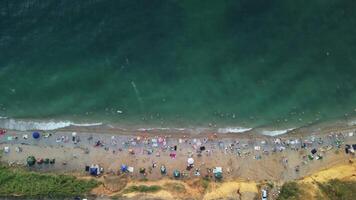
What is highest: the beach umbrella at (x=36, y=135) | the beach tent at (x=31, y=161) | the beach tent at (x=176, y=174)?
the beach umbrella at (x=36, y=135)

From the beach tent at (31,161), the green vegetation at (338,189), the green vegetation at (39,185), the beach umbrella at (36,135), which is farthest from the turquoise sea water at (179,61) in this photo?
the green vegetation at (338,189)

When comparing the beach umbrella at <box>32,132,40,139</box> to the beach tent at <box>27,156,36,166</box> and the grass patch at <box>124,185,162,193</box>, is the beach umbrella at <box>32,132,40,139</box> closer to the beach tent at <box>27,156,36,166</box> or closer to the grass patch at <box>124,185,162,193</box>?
the beach tent at <box>27,156,36,166</box>

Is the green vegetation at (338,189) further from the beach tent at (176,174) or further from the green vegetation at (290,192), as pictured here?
the beach tent at (176,174)

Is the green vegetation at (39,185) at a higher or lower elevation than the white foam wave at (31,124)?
lower

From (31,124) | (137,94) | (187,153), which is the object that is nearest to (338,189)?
(187,153)

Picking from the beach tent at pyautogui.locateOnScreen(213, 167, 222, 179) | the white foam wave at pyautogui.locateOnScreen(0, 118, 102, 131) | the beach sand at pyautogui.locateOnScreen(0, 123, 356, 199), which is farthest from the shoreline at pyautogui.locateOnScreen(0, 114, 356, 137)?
the beach tent at pyautogui.locateOnScreen(213, 167, 222, 179)

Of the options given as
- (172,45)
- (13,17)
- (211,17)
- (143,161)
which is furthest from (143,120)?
(13,17)

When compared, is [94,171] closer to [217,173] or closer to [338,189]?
[217,173]

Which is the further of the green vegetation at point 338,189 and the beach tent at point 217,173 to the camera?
the beach tent at point 217,173
